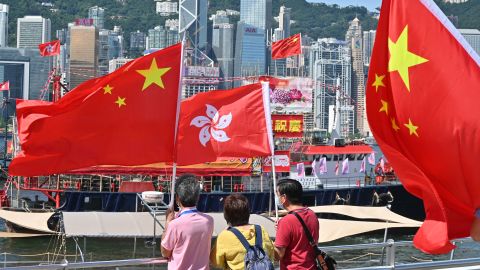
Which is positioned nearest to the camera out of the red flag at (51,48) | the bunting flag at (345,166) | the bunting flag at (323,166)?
the bunting flag at (323,166)

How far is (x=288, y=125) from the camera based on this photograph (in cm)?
3806

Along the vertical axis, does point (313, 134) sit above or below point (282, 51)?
below

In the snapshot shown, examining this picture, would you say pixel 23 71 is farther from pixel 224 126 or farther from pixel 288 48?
pixel 224 126

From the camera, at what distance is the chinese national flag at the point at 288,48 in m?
42.6

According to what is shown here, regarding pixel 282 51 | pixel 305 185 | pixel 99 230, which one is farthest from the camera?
pixel 282 51

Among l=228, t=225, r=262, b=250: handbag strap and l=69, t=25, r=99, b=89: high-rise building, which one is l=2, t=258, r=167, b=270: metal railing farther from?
l=69, t=25, r=99, b=89: high-rise building

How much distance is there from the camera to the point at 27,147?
998 centimetres

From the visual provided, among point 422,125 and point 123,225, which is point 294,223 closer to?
point 422,125

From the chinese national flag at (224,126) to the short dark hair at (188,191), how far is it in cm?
662

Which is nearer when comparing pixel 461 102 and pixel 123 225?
pixel 461 102

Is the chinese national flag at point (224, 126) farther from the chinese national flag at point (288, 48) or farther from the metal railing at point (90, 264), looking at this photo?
the chinese national flag at point (288, 48)

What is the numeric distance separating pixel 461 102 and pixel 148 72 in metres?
4.92

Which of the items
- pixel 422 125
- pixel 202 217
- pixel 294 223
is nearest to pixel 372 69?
pixel 422 125

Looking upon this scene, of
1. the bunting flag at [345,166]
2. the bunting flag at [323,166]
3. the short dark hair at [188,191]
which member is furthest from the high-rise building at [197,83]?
the short dark hair at [188,191]
